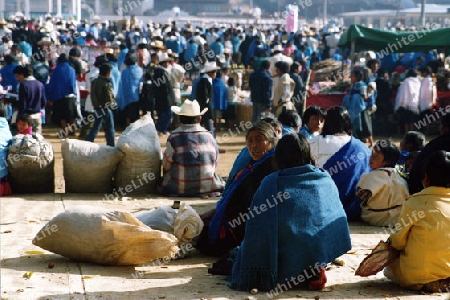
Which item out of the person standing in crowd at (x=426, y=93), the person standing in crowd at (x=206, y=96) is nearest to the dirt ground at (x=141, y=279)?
the person standing in crowd at (x=206, y=96)

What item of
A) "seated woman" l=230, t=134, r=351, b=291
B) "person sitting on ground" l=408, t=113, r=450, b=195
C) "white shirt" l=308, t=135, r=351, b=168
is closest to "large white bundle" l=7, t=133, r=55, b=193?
"white shirt" l=308, t=135, r=351, b=168

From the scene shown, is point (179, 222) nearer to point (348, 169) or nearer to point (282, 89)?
point (348, 169)

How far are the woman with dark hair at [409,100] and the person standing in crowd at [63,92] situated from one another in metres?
5.66

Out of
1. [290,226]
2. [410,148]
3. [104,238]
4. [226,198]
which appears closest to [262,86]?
[410,148]

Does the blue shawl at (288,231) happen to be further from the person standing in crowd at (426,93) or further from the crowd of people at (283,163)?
the person standing in crowd at (426,93)

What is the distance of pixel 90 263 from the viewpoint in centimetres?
572

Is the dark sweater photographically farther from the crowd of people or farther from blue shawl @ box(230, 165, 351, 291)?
blue shawl @ box(230, 165, 351, 291)

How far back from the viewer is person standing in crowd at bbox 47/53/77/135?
→ 526 inches

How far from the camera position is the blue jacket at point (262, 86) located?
42.5 ft

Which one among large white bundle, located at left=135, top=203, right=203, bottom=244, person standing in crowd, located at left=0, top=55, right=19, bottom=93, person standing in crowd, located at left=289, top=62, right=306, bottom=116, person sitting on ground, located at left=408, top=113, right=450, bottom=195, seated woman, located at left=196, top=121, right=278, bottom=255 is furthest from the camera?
person standing in crowd, located at left=0, top=55, right=19, bottom=93

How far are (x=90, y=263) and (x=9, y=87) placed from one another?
8018 millimetres

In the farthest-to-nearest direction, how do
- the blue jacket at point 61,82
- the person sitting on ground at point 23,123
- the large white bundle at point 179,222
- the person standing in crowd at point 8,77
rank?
the person standing in crowd at point 8,77 < the blue jacket at point 61,82 < the person sitting on ground at point 23,123 < the large white bundle at point 179,222

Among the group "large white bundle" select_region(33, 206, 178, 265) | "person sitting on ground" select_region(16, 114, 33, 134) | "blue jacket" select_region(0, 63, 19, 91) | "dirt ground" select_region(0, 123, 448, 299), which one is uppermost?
"blue jacket" select_region(0, 63, 19, 91)

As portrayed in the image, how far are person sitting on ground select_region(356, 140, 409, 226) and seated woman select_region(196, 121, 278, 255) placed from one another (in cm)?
144
